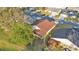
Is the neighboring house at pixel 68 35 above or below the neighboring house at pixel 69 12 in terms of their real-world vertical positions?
below

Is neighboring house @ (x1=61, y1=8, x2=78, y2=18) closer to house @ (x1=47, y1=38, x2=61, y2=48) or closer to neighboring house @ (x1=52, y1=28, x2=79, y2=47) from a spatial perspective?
neighboring house @ (x1=52, y1=28, x2=79, y2=47)

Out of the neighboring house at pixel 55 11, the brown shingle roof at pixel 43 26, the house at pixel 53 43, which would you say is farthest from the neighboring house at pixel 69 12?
the house at pixel 53 43

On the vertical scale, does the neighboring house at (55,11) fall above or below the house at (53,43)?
above

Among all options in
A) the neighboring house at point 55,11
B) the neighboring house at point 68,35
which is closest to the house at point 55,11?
the neighboring house at point 55,11

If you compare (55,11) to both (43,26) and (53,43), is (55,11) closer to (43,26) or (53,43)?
(43,26)

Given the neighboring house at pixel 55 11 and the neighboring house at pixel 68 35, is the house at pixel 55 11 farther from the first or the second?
the neighboring house at pixel 68 35

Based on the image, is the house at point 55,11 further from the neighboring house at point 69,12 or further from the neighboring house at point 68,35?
the neighboring house at point 68,35

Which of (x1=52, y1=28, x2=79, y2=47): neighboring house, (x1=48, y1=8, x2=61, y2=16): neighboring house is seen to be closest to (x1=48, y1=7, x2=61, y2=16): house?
(x1=48, y1=8, x2=61, y2=16): neighboring house

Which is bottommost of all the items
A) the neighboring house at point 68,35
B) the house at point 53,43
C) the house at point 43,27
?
the house at point 53,43
